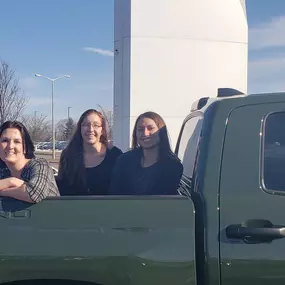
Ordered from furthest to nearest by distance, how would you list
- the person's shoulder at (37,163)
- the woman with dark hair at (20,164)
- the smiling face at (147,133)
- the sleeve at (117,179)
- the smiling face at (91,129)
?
the smiling face at (91,129), the smiling face at (147,133), the sleeve at (117,179), the person's shoulder at (37,163), the woman with dark hair at (20,164)

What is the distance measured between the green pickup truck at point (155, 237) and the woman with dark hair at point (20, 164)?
0.54 feet

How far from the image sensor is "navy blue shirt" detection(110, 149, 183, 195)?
2.77 meters

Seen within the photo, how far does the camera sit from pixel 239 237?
2.12 meters

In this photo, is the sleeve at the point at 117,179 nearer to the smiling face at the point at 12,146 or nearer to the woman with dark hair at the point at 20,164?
the woman with dark hair at the point at 20,164

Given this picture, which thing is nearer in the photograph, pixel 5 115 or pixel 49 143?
pixel 5 115

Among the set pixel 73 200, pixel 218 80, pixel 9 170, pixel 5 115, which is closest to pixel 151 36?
pixel 218 80

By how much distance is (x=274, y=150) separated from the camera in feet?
7.39

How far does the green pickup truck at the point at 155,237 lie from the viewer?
2.10 meters

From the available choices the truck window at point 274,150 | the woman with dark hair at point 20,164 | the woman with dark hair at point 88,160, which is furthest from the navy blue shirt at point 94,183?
the truck window at point 274,150

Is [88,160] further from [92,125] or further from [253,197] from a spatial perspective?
[253,197]

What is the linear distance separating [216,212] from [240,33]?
26.2ft

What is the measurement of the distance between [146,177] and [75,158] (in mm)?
638

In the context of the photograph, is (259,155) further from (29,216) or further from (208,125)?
(29,216)

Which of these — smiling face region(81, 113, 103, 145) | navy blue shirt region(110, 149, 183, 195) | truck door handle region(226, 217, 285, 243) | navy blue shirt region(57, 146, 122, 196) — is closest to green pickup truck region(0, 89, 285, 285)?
truck door handle region(226, 217, 285, 243)
